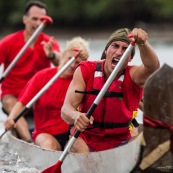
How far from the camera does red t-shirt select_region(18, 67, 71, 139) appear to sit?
269 inches

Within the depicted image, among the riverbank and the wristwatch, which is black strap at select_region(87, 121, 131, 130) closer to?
the wristwatch

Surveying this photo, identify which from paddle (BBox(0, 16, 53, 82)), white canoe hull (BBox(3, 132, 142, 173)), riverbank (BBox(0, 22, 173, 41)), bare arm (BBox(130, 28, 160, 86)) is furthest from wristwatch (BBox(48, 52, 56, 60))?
riverbank (BBox(0, 22, 173, 41))

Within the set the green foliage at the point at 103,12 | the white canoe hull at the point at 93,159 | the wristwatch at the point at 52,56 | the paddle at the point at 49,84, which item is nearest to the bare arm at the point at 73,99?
the white canoe hull at the point at 93,159

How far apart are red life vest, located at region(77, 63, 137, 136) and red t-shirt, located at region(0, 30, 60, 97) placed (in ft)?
9.85

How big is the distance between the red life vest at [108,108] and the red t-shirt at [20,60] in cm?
300

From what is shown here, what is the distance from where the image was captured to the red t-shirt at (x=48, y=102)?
6.84m

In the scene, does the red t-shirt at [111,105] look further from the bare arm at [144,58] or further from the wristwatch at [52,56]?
the wristwatch at [52,56]

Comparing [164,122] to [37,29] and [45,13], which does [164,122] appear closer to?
[37,29]

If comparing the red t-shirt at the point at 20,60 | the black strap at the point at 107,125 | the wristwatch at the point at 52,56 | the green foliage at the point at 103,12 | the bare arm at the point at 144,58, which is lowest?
the green foliage at the point at 103,12

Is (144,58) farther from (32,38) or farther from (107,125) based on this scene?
(32,38)

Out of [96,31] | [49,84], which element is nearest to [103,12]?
[96,31]

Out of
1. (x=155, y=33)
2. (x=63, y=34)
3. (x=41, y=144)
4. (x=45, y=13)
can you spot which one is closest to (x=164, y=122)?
(x=41, y=144)

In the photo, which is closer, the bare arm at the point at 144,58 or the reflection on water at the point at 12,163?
the bare arm at the point at 144,58

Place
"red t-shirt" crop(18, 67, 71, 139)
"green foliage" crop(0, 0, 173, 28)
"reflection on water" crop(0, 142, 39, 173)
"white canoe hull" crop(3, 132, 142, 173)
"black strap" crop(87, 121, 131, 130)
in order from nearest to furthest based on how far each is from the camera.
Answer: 1. "white canoe hull" crop(3, 132, 142, 173)
2. "black strap" crop(87, 121, 131, 130)
3. "reflection on water" crop(0, 142, 39, 173)
4. "red t-shirt" crop(18, 67, 71, 139)
5. "green foliage" crop(0, 0, 173, 28)
